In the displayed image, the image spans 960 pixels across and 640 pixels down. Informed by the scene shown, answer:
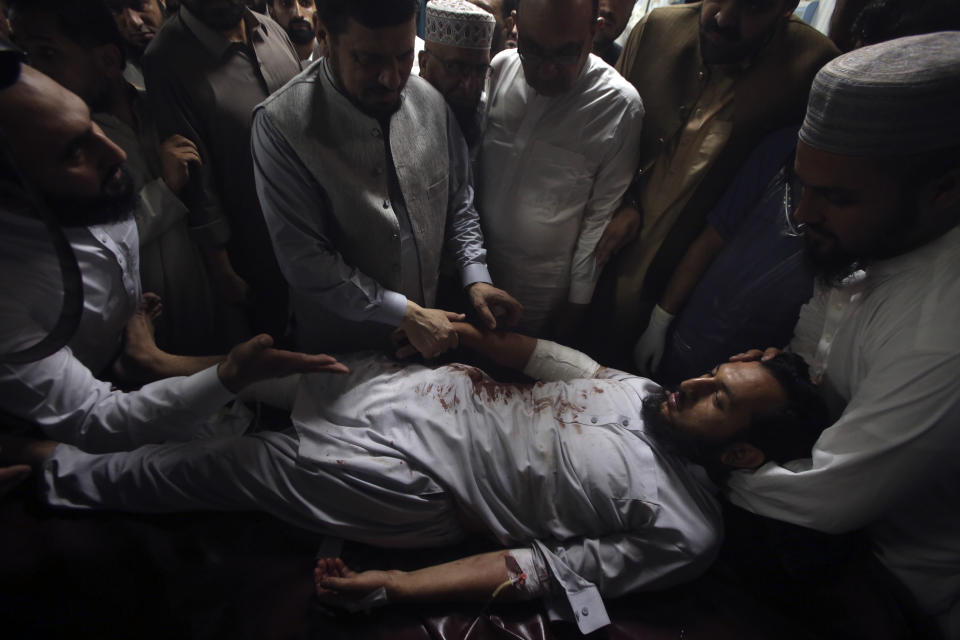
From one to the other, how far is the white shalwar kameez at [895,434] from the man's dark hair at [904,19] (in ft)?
2.03

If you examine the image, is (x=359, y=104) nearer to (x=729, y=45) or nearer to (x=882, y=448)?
(x=729, y=45)

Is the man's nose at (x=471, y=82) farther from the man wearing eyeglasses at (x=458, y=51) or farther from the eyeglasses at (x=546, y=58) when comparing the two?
the eyeglasses at (x=546, y=58)

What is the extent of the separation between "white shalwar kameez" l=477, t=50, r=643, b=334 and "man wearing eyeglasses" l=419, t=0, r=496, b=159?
157 mm

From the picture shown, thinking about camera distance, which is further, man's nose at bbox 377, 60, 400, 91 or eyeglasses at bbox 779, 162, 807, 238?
eyeglasses at bbox 779, 162, 807, 238

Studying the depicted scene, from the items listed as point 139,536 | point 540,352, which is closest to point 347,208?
point 540,352

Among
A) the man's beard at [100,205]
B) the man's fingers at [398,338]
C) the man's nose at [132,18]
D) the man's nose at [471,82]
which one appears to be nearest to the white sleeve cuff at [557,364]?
the man's fingers at [398,338]

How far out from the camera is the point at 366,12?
3.81 ft

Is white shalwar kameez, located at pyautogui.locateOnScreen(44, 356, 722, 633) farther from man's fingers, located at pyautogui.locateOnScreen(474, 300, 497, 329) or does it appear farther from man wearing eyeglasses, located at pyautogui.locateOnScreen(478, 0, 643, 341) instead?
man wearing eyeglasses, located at pyautogui.locateOnScreen(478, 0, 643, 341)

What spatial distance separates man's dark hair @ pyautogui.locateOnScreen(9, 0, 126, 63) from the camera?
1093mm

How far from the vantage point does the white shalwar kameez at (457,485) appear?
4.23 ft

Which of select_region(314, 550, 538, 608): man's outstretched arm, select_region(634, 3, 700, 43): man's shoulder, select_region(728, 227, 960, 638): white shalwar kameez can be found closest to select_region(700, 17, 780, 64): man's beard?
select_region(634, 3, 700, 43): man's shoulder

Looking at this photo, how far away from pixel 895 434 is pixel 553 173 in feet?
4.30

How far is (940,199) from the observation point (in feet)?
3.39

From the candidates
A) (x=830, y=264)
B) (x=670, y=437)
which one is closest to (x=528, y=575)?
(x=670, y=437)
